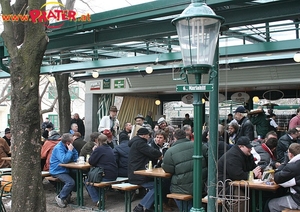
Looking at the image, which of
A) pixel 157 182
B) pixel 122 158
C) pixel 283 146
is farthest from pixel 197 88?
pixel 122 158

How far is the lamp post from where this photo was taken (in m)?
3.77

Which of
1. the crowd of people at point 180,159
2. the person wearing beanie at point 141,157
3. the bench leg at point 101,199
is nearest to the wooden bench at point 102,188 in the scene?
the bench leg at point 101,199

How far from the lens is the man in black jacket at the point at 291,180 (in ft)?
17.4

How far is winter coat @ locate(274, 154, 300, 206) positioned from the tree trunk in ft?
11.2

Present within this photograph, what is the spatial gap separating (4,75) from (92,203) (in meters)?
7.37

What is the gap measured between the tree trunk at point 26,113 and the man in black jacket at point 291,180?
135 inches

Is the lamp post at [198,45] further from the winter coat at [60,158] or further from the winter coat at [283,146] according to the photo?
the winter coat at [60,158]

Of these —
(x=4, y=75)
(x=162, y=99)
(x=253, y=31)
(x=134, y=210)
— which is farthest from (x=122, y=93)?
(x=134, y=210)

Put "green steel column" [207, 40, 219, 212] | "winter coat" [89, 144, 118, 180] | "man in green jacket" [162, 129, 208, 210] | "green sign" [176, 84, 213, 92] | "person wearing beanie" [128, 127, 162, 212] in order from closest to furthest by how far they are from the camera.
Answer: "green sign" [176, 84, 213, 92] < "green steel column" [207, 40, 219, 212] < "man in green jacket" [162, 129, 208, 210] < "person wearing beanie" [128, 127, 162, 212] < "winter coat" [89, 144, 118, 180]

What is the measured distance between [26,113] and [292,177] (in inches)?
146

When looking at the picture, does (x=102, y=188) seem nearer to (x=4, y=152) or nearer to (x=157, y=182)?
(x=157, y=182)

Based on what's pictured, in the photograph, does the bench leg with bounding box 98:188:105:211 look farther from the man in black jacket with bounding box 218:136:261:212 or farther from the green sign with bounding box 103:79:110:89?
the green sign with bounding box 103:79:110:89

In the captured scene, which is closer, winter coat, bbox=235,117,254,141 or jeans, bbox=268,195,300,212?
jeans, bbox=268,195,300,212

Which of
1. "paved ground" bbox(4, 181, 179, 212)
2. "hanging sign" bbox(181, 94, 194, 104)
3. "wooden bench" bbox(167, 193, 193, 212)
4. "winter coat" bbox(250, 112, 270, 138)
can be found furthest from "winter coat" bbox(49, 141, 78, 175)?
"hanging sign" bbox(181, 94, 194, 104)
